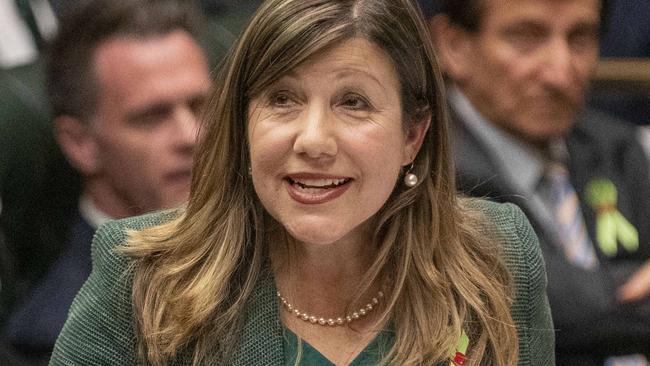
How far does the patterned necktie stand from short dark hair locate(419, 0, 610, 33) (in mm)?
471

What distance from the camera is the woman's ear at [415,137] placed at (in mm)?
2035

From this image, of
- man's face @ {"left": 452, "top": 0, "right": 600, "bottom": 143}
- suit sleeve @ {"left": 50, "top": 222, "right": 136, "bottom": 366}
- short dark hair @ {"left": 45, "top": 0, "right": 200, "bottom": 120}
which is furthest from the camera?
man's face @ {"left": 452, "top": 0, "right": 600, "bottom": 143}

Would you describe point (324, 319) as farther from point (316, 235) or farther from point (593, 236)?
point (593, 236)

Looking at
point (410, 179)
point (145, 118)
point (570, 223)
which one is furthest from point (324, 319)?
point (570, 223)

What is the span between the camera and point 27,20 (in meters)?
2.65

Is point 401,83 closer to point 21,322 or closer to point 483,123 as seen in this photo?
point 483,123

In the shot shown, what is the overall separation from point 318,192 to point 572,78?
1.29 metres

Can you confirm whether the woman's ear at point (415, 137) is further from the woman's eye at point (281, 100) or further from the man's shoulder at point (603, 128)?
the man's shoulder at point (603, 128)

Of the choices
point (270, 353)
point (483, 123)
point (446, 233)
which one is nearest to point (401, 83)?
point (446, 233)

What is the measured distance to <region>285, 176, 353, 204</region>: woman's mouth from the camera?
185 centimetres

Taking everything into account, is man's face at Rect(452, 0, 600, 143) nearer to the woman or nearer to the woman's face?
the woman

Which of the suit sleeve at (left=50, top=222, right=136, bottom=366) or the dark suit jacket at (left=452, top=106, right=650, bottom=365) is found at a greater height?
the suit sleeve at (left=50, top=222, right=136, bottom=366)

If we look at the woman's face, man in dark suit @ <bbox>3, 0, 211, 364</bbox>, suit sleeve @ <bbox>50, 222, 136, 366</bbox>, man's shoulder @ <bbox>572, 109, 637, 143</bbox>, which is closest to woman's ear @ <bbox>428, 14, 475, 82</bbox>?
man's shoulder @ <bbox>572, 109, 637, 143</bbox>

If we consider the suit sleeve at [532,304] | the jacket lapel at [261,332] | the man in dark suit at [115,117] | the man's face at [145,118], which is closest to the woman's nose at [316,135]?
the jacket lapel at [261,332]
